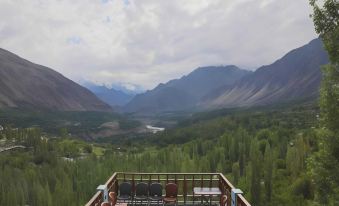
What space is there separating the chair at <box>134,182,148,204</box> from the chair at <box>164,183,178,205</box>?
85 centimetres

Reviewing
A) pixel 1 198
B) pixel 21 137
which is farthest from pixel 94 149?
pixel 1 198

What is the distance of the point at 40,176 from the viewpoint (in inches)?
2985

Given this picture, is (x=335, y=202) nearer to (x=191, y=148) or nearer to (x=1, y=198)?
(x=1, y=198)

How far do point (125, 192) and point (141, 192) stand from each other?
651mm

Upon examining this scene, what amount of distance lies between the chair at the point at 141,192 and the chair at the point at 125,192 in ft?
0.84

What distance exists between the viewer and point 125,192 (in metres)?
18.3

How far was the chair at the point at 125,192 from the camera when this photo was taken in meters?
18.2

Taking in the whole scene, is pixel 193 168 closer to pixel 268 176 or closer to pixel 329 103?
pixel 268 176

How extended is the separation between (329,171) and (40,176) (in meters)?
65.1

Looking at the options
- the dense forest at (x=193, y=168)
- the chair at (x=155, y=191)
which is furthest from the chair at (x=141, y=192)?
the dense forest at (x=193, y=168)

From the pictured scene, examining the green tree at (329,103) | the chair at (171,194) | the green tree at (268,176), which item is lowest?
the green tree at (268,176)

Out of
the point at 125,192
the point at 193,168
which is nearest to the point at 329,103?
the point at 125,192

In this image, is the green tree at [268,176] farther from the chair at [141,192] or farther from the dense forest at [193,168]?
the chair at [141,192]

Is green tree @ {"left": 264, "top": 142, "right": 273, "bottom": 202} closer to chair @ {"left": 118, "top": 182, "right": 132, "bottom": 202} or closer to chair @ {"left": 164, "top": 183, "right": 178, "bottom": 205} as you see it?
chair @ {"left": 164, "top": 183, "right": 178, "bottom": 205}
